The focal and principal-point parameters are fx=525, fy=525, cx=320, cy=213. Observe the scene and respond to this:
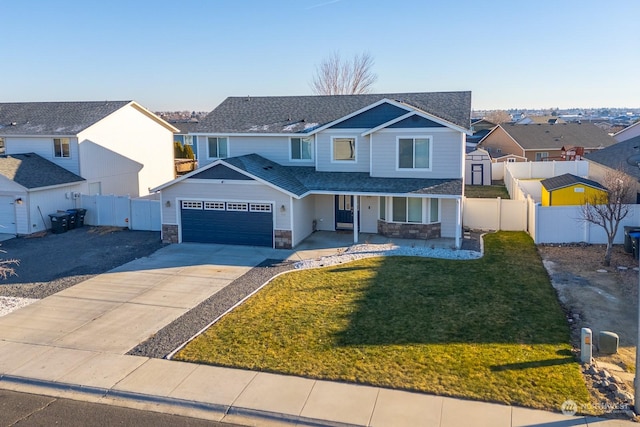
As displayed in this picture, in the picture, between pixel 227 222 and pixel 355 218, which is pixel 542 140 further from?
pixel 227 222

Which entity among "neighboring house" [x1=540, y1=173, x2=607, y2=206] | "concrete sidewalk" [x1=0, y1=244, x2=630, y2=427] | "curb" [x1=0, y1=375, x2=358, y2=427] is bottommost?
"curb" [x1=0, y1=375, x2=358, y2=427]

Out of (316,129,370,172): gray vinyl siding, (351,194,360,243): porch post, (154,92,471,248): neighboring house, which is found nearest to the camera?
(154,92,471,248): neighboring house

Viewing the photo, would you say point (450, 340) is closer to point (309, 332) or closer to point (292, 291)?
point (309, 332)

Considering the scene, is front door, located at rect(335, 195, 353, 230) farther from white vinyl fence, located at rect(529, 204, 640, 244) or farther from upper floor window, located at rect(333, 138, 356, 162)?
white vinyl fence, located at rect(529, 204, 640, 244)

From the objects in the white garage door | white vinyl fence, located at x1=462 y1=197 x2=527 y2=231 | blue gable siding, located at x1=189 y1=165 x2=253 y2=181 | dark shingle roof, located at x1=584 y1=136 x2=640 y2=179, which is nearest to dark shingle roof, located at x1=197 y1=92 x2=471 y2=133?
white vinyl fence, located at x1=462 y1=197 x2=527 y2=231

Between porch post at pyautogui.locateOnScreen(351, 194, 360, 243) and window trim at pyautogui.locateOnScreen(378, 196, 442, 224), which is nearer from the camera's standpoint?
porch post at pyautogui.locateOnScreen(351, 194, 360, 243)

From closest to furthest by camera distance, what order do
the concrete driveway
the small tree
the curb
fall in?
the curb → the concrete driveway → the small tree

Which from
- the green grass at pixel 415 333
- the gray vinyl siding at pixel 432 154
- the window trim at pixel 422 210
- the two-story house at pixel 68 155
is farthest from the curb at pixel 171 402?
the two-story house at pixel 68 155
